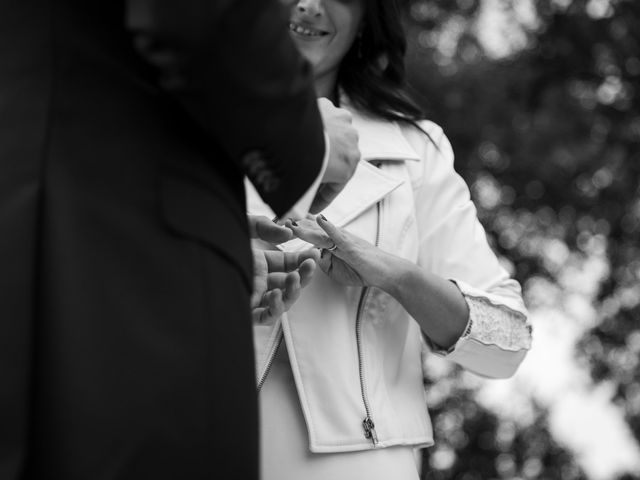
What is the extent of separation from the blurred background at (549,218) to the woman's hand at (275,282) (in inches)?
210

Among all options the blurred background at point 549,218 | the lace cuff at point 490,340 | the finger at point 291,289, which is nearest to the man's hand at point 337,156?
the finger at point 291,289

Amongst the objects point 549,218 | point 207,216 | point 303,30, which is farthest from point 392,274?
point 549,218

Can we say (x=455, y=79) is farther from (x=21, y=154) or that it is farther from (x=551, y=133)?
(x=21, y=154)

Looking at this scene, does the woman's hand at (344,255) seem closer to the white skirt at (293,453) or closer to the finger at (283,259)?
the finger at (283,259)

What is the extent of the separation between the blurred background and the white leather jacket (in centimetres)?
479

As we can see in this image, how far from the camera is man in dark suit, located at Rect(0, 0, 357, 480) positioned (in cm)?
133

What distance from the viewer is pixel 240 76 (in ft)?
4.65

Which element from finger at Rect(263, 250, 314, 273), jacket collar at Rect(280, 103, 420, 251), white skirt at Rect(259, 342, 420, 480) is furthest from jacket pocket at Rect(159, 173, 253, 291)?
jacket collar at Rect(280, 103, 420, 251)

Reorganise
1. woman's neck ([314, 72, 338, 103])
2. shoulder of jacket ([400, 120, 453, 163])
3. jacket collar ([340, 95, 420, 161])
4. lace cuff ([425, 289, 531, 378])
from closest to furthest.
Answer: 1. lace cuff ([425, 289, 531, 378])
2. jacket collar ([340, 95, 420, 161])
3. shoulder of jacket ([400, 120, 453, 163])
4. woman's neck ([314, 72, 338, 103])

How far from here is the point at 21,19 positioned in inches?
56.9

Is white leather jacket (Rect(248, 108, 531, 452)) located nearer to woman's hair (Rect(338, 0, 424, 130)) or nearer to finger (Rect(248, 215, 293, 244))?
woman's hair (Rect(338, 0, 424, 130))

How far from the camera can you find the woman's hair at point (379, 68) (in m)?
2.89

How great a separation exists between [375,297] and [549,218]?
5.65m

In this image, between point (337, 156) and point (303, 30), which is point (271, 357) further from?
point (303, 30)
